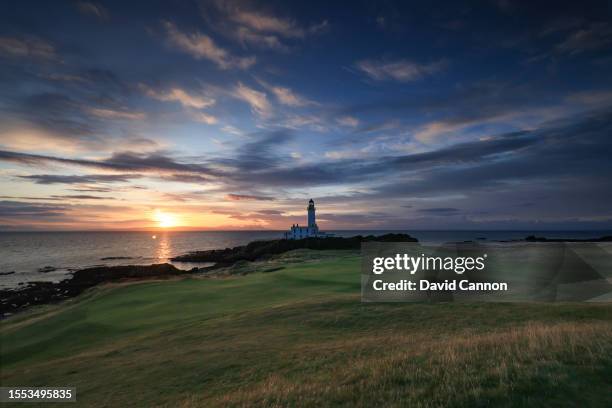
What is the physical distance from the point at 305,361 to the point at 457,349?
4675 millimetres

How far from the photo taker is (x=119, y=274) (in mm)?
64125

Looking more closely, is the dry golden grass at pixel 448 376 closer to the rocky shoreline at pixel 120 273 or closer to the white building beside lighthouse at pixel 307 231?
the rocky shoreline at pixel 120 273

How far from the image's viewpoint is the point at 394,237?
96.1m

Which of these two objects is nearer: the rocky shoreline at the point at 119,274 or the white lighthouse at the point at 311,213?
the rocky shoreline at the point at 119,274

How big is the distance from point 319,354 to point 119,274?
65404 millimetres

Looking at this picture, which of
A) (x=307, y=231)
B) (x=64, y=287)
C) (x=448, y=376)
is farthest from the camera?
(x=307, y=231)

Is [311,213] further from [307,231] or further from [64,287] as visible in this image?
[64,287]

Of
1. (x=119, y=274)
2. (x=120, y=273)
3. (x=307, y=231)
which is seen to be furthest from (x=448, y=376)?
(x=307, y=231)

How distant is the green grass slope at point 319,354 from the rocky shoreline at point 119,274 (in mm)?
23475

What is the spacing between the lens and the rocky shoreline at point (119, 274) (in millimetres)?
43719

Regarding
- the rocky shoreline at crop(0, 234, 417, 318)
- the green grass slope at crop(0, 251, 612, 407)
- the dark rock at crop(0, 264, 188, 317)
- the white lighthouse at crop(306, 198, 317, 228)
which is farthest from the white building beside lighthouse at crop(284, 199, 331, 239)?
the green grass slope at crop(0, 251, 612, 407)

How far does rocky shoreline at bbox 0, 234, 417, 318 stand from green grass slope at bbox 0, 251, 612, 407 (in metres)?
23.5

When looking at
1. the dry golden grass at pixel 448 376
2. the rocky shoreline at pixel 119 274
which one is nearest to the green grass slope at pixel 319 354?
the dry golden grass at pixel 448 376

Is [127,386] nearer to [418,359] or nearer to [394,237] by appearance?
[418,359]
